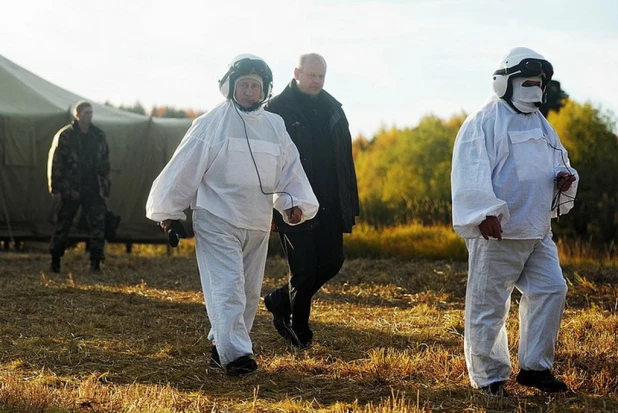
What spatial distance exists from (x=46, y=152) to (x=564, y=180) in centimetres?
1162

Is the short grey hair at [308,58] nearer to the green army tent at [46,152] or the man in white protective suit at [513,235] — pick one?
the man in white protective suit at [513,235]

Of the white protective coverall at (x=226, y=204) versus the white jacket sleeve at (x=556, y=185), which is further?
the white protective coverall at (x=226, y=204)

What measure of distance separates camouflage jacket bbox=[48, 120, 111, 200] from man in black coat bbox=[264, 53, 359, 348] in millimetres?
5290

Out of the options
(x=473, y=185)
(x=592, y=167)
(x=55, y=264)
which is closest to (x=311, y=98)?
(x=473, y=185)

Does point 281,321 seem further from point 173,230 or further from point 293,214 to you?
point 173,230

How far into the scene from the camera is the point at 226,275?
5.82 m

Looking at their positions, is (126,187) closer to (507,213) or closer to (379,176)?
(379,176)

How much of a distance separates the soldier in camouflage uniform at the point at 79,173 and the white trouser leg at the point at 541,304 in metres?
7.40

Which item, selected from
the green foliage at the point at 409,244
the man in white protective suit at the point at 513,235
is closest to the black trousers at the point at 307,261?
the man in white protective suit at the point at 513,235

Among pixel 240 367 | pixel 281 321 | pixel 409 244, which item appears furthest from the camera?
pixel 409 244

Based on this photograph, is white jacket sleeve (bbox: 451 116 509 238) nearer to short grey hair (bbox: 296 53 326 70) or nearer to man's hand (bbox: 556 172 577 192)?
man's hand (bbox: 556 172 577 192)

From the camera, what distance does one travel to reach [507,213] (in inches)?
200

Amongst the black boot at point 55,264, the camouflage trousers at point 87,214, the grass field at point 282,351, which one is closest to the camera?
the grass field at point 282,351

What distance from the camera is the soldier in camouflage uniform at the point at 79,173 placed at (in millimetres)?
11719
